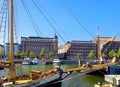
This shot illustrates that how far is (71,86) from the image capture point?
1591 inches

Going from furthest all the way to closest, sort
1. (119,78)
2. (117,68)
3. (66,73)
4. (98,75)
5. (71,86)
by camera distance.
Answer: (98,75)
(117,68)
(71,86)
(66,73)
(119,78)

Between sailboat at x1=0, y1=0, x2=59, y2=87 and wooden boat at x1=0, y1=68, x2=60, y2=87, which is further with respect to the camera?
sailboat at x1=0, y1=0, x2=59, y2=87

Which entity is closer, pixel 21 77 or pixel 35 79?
pixel 35 79

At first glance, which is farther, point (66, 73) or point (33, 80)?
point (66, 73)

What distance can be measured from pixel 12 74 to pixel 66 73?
21.0 feet

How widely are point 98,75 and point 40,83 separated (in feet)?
95.9

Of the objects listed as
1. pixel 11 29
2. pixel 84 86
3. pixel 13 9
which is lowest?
pixel 84 86

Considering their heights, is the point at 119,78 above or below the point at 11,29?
below

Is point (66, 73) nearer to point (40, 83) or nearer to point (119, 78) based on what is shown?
point (40, 83)

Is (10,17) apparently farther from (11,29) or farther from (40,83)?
(40,83)

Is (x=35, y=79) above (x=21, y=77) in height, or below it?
below

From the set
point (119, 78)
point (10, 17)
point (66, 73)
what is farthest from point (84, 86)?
point (119, 78)

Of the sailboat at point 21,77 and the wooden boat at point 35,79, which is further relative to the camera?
the sailboat at point 21,77

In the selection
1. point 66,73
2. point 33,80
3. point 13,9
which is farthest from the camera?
point 66,73
